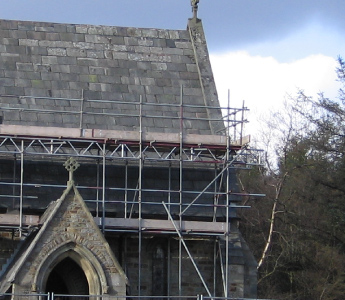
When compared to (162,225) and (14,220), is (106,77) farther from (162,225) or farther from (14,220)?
(14,220)

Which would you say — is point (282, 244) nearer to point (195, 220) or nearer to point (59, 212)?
point (195, 220)

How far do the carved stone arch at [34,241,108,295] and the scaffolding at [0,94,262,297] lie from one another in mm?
1266

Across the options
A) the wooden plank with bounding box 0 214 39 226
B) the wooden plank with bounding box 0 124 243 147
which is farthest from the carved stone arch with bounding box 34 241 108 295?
the wooden plank with bounding box 0 124 243 147

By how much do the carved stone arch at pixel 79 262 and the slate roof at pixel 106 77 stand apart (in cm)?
394

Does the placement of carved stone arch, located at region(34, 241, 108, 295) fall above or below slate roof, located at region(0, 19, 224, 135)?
below

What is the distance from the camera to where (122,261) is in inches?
1021

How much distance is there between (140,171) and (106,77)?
4.29m

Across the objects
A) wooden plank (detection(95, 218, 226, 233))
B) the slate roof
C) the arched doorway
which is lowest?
the arched doorway

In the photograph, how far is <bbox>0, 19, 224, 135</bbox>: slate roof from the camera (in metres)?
27.6

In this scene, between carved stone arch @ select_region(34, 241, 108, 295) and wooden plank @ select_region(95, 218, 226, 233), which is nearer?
carved stone arch @ select_region(34, 241, 108, 295)

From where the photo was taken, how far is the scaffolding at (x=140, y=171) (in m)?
25.3

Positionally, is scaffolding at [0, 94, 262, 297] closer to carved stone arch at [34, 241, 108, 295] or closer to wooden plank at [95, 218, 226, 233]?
wooden plank at [95, 218, 226, 233]

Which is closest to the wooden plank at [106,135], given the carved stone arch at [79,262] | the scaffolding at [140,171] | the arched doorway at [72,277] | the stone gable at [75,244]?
the scaffolding at [140,171]

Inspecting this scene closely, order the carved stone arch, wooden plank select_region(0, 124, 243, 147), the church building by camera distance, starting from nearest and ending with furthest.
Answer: the carved stone arch < the church building < wooden plank select_region(0, 124, 243, 147)
